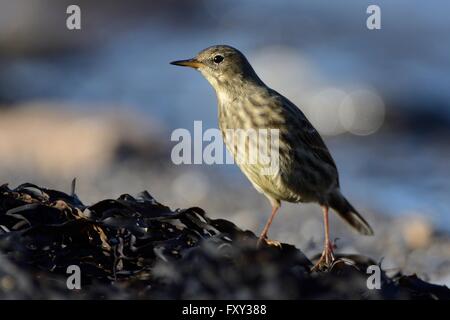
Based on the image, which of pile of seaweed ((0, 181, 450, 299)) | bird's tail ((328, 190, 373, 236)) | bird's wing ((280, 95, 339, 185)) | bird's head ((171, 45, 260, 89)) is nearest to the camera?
pile of seaweed ((0, 181, 450, 299))

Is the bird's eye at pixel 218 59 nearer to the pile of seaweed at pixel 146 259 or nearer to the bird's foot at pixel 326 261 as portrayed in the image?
the bird's foot at pixel 326 261

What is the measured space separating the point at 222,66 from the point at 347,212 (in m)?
1.28

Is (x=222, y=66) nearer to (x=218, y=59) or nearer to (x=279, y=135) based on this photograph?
(x=218, y=59)

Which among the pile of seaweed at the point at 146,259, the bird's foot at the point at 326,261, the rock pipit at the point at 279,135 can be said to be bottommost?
the bird's foot at the point at 326,261

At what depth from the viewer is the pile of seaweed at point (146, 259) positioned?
14.3 feet

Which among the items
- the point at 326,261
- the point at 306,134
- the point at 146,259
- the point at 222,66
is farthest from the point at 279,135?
the point at 146,259

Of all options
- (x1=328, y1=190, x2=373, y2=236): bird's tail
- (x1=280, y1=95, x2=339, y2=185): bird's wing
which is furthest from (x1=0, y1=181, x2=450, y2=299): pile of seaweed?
(x1=328, y1=190, x2=373, y2=236): bird's tail

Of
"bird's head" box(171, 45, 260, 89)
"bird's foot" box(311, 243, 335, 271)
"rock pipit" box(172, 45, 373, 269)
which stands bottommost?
"bird's foot" box(311, 243, 335, 271)

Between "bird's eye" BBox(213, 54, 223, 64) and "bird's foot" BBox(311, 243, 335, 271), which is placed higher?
"bird's eye" BBox(213, 54, 223, 64)

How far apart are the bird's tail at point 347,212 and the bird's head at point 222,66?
957 millimetres

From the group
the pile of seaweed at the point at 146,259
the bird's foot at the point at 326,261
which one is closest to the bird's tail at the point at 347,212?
the bird's foot at the point at 326,261

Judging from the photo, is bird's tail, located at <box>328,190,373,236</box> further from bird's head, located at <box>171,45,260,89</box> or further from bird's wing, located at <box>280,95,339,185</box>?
bird's head, located at <box>171,45,260,89</box>

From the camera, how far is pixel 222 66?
703 centimetres

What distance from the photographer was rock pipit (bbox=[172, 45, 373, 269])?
630 cm
